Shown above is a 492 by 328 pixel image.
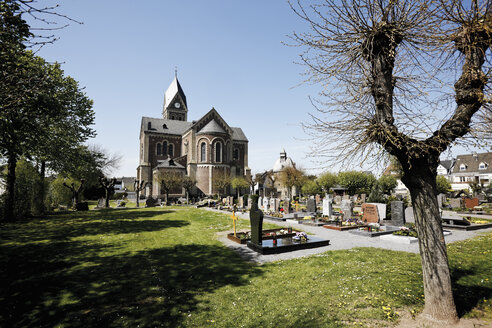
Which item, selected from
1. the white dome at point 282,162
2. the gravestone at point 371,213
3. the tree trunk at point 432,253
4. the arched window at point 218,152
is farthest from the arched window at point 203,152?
the tree trunk at point 432,253

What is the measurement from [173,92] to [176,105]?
163 inches

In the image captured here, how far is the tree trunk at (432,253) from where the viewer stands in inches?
164

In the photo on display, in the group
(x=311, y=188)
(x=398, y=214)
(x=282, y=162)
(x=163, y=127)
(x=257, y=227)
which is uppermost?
(x=163, y=127)

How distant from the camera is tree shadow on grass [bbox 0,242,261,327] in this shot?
4.55 metres

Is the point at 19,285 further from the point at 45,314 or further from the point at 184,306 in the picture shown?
the point at 184,306

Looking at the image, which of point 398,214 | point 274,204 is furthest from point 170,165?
point 398,214

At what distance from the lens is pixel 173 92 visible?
6569 cm

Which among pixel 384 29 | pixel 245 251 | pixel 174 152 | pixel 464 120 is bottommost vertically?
pixel 245 251

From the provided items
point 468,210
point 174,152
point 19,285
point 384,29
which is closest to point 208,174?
point 174,152

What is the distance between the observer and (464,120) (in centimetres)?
423

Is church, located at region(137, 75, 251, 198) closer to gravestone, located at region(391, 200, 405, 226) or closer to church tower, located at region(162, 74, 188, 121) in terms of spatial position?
church tower, located at region(162, 74, 188, 121)

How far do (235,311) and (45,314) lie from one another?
12.0ft

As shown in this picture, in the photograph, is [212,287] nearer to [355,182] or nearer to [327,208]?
[327,208]

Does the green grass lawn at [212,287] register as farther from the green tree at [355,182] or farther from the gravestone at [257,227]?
the green tree at [355,182]
